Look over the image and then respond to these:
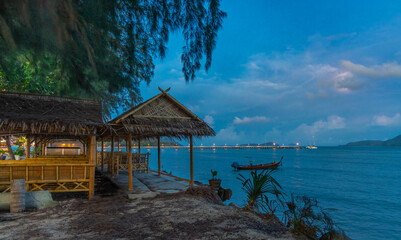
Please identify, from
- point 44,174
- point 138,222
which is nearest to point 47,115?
point 44,174

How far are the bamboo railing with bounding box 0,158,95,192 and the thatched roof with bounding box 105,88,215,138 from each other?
5.93ft

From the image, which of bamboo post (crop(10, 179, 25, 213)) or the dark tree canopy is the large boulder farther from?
the dark tree canopy

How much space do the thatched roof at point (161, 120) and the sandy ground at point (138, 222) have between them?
8.44 feet

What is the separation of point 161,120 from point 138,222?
14.4 ft

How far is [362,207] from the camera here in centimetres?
1889

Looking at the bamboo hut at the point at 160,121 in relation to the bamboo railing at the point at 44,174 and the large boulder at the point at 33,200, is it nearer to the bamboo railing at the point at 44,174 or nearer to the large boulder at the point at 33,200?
the bamboo railing at the point at 44,174

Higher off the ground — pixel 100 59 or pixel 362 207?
pixel 100 59

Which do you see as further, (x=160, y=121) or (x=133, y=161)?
(x=133, y=161)

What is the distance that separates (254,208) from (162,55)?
4388mm

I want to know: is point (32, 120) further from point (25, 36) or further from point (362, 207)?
point (362, 207)

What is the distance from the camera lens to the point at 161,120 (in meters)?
9.03

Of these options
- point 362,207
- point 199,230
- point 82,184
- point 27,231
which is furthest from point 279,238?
point 362,207

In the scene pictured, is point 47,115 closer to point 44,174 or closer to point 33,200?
point 44,174

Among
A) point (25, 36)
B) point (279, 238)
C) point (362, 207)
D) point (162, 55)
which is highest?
point (162, 55)
